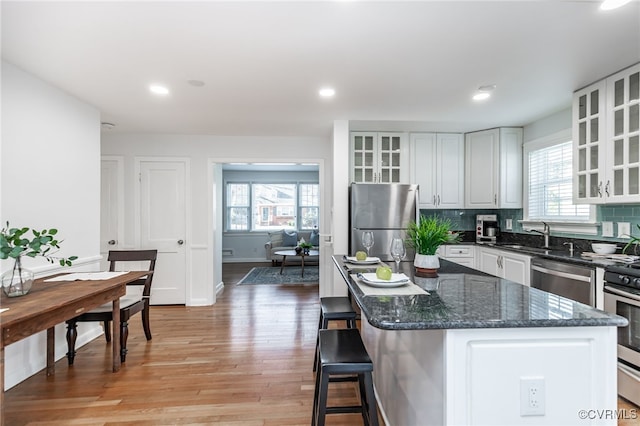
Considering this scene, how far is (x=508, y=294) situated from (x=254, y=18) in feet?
6.24

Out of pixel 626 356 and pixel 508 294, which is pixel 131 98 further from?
pixel 626 356

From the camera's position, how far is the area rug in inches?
230

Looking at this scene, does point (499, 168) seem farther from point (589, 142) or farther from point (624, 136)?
point (624, 136)

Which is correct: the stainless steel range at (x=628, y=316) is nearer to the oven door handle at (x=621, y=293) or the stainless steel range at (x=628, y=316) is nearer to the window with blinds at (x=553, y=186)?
the oven door handle at (x=621, y=293)

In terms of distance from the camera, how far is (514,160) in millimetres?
3951

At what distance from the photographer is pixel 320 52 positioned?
2.08 m

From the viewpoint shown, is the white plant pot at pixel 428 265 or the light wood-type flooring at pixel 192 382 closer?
the white plant pot at pixel 428 265

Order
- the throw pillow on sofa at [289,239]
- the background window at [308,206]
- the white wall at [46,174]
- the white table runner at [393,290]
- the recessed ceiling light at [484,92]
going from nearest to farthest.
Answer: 1. the white table runner at [393,290]
2. the white wall at [46,174]
3. the recessed ceiling light at [484,92]
4. the throw pillow on sofa at [289,239]
5. the background window at [308,206]

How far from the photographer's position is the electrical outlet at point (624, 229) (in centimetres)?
270

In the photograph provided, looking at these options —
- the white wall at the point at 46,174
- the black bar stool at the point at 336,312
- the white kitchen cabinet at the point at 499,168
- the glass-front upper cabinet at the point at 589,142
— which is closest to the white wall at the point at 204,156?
the white wall at the point at 46,174

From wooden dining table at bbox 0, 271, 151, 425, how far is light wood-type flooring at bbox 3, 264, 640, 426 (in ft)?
0.82

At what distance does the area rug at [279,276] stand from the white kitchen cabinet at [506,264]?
2928 mm

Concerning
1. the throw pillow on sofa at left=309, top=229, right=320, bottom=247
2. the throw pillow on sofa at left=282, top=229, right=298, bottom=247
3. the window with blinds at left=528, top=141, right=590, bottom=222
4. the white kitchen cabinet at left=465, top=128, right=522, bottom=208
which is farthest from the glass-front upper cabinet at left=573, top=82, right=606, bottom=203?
the throw pillow on sofa at left=282, top=229, right=298, bottom=247

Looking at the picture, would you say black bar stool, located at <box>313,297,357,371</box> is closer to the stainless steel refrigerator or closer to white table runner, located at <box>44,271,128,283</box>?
the stainless steel refrigerator
